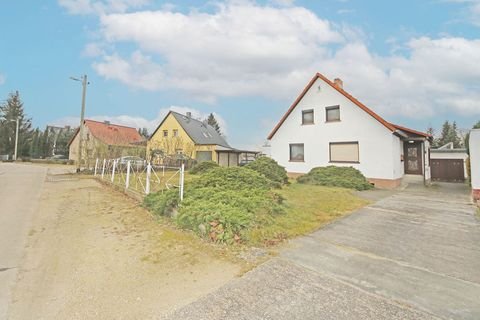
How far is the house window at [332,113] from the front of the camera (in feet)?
52.0

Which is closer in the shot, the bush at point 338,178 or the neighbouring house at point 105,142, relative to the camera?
the bush at point 338,178

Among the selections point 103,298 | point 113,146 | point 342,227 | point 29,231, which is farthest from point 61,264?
point 113,146

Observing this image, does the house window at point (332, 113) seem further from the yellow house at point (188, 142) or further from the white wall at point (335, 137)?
the yellow house at point (188, 142)

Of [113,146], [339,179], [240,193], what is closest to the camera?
[240,193]

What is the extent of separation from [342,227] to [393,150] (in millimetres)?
9639

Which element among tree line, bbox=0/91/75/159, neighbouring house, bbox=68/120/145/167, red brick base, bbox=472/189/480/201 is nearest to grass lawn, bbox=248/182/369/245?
red brick base, bbox=472/189/480/201

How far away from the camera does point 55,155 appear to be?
48781mm

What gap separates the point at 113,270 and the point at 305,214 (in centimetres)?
499

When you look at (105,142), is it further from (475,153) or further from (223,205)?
(475,153)

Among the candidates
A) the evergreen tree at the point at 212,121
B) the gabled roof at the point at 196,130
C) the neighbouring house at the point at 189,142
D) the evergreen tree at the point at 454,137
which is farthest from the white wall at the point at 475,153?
the evergreen tree at the point at 212,121

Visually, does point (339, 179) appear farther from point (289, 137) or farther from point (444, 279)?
point (444, 279)

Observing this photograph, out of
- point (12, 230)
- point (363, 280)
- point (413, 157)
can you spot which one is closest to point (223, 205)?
point (363, 280)

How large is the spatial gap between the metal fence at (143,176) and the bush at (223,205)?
56 centimetres

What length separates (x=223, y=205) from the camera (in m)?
5.85
